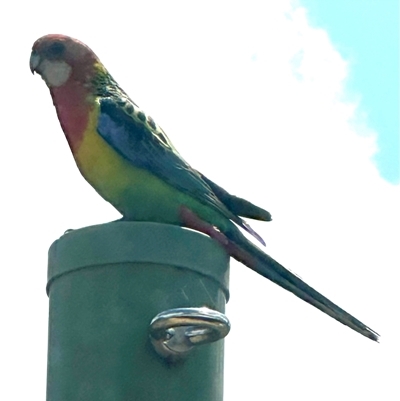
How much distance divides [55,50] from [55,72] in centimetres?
13

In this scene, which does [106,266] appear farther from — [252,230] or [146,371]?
[252,230]

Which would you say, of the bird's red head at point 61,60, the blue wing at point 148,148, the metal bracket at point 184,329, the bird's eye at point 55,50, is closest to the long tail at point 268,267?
the blue wing at point 148,148

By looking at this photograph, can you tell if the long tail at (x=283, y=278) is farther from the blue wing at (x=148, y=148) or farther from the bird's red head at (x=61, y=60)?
the bird's red head at (x=61, y=60)

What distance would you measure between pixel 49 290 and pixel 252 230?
1469 millimetres

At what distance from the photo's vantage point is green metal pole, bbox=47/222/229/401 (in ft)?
7.68

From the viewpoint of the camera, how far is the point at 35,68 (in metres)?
4.94

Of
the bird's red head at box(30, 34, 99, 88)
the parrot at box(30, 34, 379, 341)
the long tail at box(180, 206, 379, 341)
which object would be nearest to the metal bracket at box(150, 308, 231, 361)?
the long tail at box(180, 206, 379, 341)

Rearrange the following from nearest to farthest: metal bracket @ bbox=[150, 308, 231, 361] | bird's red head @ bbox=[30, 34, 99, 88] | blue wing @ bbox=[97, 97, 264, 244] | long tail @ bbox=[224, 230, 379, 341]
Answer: metal bracket @ bbox=[150, 308, 231, 361], long tail @ bbox=[224, 230, 379, 341], blue wing @ bbox=[97, 97, 264, 244], bird's red head @ bbox=[30, 34, 99, 88]

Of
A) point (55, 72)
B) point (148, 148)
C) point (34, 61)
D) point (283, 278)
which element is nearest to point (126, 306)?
point (283, 278)

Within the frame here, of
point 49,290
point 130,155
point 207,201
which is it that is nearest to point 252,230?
point 207,201

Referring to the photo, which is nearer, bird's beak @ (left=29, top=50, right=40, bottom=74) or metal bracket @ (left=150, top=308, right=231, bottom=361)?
metal bracket @ (left=150, top=308, right=231, bottom=361)

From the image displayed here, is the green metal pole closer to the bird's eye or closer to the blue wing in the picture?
the blue wing

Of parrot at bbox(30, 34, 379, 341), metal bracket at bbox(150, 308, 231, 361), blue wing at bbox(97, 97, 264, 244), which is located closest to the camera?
metal bracket at bbox(150, 308, 231, 361)

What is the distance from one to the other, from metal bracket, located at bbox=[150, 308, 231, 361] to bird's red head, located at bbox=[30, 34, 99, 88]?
103 inches
